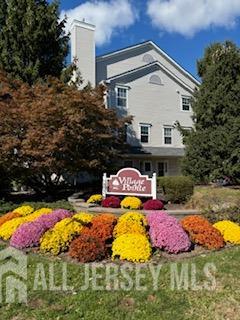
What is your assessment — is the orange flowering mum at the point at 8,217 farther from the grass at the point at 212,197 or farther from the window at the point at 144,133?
the window at the point at 144,133

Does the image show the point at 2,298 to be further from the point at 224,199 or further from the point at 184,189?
the point at 184,189

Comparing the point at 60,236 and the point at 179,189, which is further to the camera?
the point at 179,189

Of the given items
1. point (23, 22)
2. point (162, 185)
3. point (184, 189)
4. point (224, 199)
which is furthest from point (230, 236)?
point (23, 22)

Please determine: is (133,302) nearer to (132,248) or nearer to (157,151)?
(132,248)

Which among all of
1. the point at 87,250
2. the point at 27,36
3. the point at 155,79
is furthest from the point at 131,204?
the point at 155,79

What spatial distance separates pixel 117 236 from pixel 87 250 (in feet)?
3.56

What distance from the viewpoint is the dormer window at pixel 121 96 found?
27219 mm

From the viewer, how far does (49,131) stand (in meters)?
15.9

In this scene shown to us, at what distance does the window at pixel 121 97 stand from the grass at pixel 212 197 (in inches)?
552

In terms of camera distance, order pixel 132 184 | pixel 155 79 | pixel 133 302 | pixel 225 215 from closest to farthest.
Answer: pixel 133 302
pixel 225 215
pixel 132 184
pixel 155 79

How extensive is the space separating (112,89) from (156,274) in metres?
21.4

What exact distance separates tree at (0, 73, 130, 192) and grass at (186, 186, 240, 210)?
5427 millimetres

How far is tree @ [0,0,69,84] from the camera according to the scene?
2173 cm

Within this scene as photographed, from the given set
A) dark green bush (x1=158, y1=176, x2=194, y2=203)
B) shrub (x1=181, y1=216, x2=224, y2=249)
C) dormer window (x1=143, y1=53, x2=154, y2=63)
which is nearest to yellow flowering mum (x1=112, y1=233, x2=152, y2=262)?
shrub (x1=181, y1=216, x2=224, y2=249)
